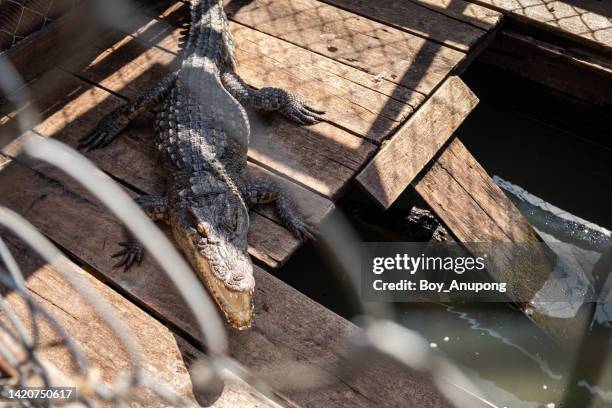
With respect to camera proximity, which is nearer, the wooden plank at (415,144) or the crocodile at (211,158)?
the crocodile at (211,158)

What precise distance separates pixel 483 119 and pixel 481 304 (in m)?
1.59

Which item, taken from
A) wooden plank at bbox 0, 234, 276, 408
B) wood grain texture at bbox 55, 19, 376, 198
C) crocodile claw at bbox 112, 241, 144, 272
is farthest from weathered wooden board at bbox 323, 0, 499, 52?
wooden plank at bbox 0, 234, 276, 408

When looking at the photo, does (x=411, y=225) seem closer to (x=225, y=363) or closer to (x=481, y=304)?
(x=481, y=304)

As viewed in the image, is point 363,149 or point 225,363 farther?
point 363,149

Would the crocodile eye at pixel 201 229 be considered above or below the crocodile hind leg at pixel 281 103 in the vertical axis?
below

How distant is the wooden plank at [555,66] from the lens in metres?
3.83

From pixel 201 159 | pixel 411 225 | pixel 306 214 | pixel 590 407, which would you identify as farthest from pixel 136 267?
pixel 590 407

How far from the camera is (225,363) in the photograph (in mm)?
2344

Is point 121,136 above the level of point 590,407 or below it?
above

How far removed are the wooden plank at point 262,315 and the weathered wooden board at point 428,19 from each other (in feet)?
6.73

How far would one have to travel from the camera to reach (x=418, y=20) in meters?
3.96

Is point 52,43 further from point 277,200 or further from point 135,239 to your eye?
point 277,200

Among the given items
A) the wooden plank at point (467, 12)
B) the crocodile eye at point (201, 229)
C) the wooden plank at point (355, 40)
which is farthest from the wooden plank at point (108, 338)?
the wooden plank at point (467, 12)

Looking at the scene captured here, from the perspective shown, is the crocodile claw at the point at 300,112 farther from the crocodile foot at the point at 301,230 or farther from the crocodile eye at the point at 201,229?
the crocodile eye at the point at 201,229
